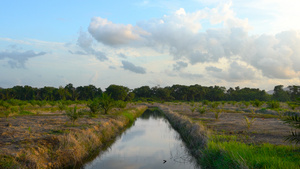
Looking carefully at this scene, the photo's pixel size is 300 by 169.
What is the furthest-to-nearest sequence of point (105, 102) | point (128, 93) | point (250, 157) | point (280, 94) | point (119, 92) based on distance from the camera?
point (128, 93), point (280, 94), point (119, 92), point (105, 102), point (250, 157)

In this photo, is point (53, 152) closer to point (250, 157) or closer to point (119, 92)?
point (250, 157)

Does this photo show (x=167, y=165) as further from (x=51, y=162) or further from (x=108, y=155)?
(x=51, y=162)

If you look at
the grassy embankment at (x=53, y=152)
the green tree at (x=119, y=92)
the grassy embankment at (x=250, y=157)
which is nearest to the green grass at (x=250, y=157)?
the grassy embankment at (x=250, y=157)

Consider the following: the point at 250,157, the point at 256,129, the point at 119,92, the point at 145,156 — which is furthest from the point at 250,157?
the point at 119,92

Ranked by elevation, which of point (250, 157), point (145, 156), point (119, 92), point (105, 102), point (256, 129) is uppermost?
point (119, 92)

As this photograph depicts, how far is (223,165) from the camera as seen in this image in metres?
7.32

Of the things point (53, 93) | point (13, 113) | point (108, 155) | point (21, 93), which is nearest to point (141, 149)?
point (108, 155)

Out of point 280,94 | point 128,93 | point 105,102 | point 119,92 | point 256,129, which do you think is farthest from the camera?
point 128,93

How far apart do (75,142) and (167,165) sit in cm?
469

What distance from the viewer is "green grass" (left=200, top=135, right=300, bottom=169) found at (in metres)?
5.81

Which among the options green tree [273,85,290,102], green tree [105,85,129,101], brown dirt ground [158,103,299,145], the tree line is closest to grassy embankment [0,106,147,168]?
brown dirt ground [158,103,299,145]

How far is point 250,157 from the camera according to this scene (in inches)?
259

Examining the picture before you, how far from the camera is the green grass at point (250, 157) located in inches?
229

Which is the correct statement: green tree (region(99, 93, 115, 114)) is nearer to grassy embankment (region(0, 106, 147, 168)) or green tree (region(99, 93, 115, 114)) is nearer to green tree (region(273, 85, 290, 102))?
grassy embankment (region(0, 106, 147, 168))
